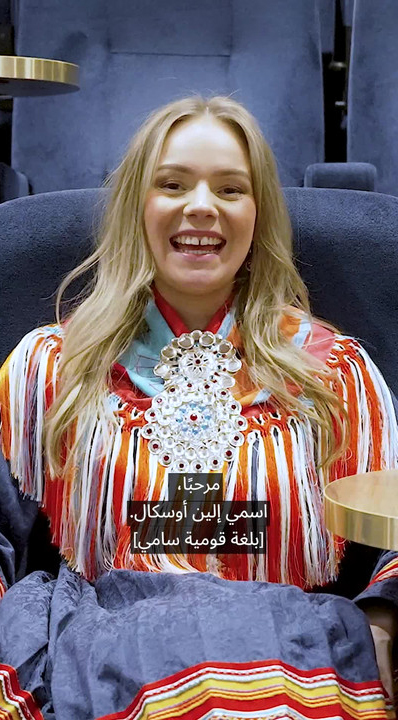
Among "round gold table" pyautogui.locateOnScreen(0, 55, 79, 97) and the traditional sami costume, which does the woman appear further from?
"round gold table" pyautogui.locateOnScreen(0, 55, 79, 97)

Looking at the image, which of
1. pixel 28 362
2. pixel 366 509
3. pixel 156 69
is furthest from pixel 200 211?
pixel 156 69

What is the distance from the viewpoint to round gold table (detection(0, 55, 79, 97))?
5.17ft

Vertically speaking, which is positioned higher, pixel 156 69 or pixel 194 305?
pixel 156 69

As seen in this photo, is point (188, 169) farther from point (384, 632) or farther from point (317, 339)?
point (384, 632)

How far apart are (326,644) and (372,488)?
4.9 inches

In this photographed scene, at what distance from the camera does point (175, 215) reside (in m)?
1.12

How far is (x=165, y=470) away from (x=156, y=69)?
3.05ft

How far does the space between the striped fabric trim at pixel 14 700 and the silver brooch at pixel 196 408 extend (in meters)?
0.25

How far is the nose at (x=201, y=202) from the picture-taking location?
Result: 3.59ft

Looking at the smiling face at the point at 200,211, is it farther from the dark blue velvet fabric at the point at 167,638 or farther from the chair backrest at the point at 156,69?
the chair backrest at the point at 156,69

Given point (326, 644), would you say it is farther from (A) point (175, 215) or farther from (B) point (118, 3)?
(B) point (118, 3)

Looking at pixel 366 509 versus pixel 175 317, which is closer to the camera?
pixel 366 509

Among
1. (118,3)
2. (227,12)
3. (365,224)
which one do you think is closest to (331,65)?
(227,12)

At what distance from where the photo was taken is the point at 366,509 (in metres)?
0.85
